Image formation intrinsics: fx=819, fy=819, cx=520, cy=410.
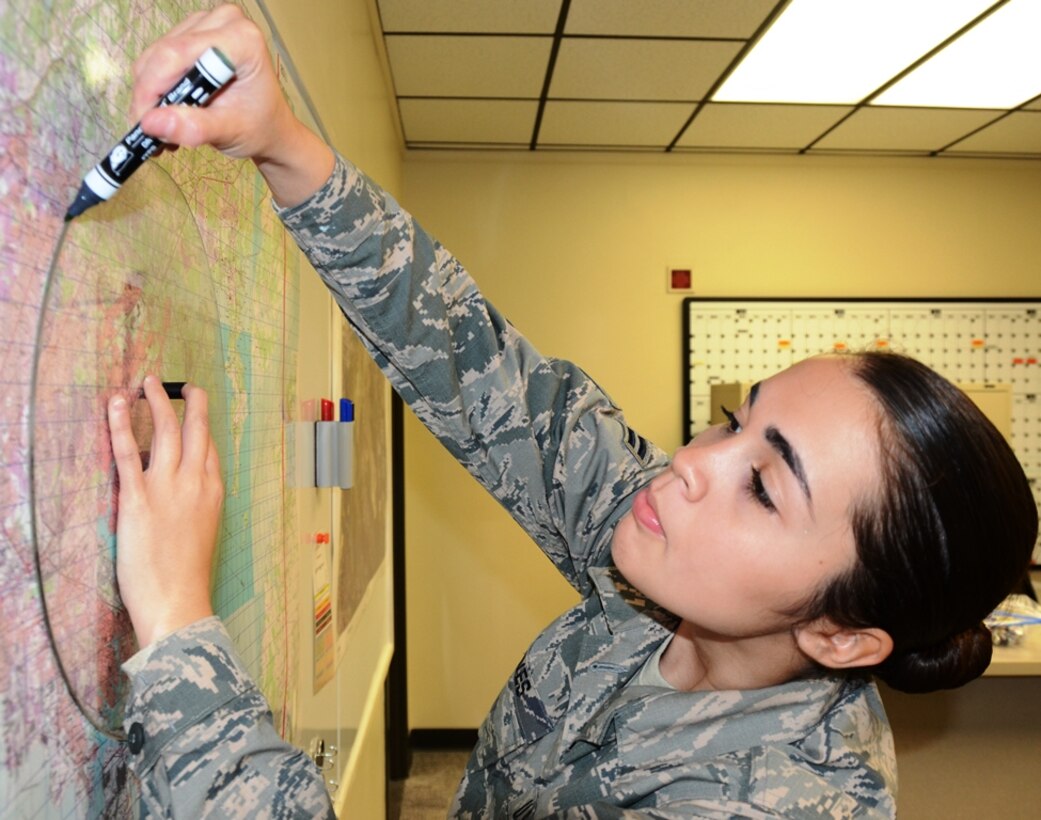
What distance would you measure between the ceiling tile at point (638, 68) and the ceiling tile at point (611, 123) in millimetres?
100

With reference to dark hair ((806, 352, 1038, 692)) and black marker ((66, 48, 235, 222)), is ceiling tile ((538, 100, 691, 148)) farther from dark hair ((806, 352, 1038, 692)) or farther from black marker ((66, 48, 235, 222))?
black marker ((66, 48, 235, 222))

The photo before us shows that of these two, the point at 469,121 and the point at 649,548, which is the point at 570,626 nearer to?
the point at 649,548

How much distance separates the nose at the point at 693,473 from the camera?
0.82 metres

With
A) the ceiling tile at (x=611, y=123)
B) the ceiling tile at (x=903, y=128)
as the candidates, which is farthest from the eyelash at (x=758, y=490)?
the ceiling tile at (x=903, y=128)

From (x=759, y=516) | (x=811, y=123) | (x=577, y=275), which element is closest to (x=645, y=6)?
(x=811, y=123)

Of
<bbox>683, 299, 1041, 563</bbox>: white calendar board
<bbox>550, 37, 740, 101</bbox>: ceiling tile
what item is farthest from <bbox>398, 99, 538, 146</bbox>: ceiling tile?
<bbox>683, 299, 1041, 563</bbox>: white calendar board

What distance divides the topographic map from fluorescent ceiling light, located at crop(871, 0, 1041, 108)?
2.49m

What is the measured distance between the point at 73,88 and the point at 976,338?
4.02 meters

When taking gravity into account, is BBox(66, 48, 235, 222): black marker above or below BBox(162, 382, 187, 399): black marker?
above

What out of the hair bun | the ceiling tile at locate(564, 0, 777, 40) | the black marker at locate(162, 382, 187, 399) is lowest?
the hair bun

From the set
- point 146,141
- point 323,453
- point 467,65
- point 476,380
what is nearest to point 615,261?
point 467,65

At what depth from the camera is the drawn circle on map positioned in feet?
1.62

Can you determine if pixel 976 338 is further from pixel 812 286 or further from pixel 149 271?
pixel 149 271

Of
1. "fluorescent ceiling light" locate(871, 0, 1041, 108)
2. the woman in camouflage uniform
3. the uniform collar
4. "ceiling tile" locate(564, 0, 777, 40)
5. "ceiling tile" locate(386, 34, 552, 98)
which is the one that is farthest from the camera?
"ceiling tile" locate(386, 34, 552, 98)
